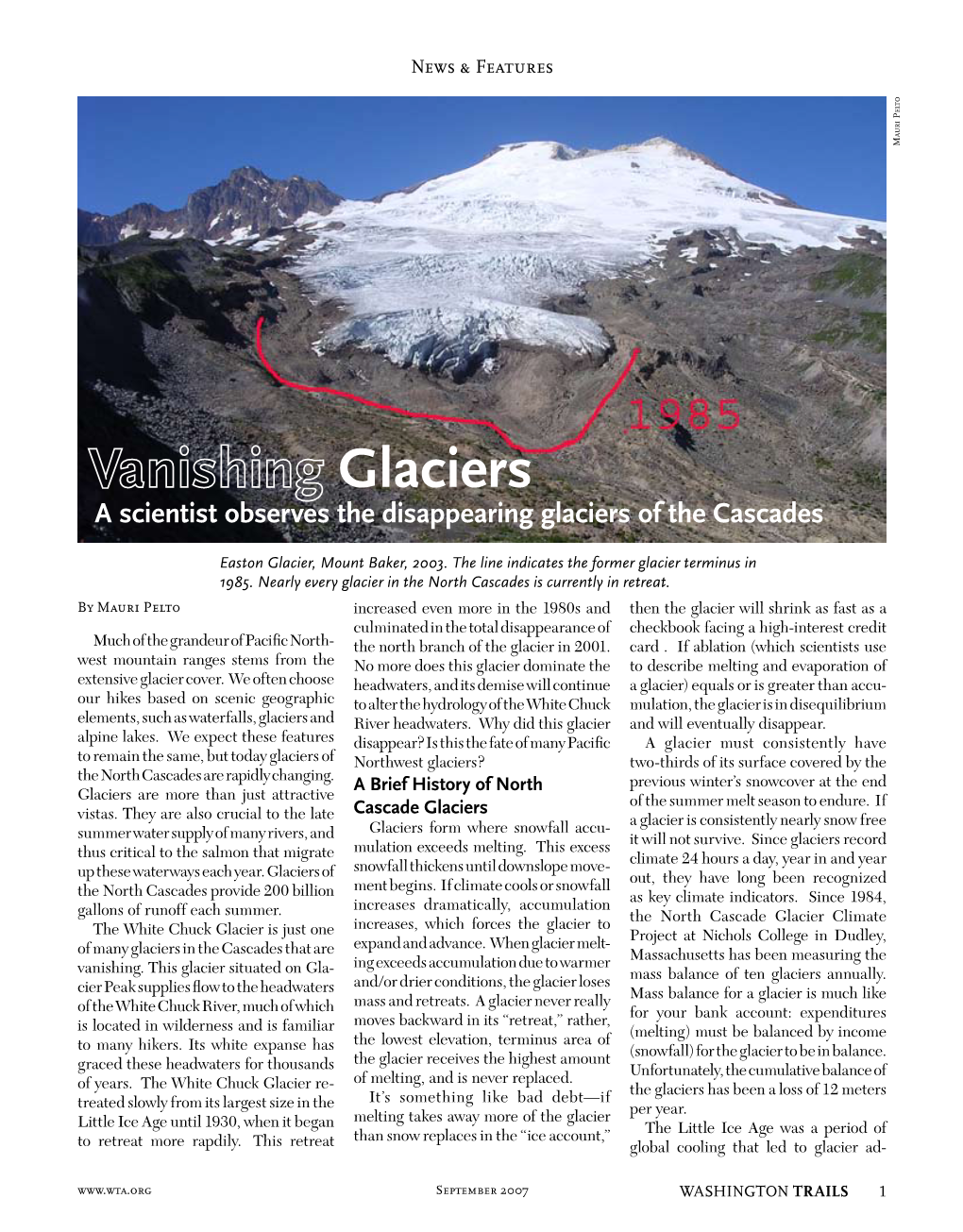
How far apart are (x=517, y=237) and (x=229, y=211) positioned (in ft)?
302

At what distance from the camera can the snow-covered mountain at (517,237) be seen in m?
56.5

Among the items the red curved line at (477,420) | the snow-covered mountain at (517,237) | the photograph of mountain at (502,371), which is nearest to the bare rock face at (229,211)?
the snow-covered mountain at (517,237)

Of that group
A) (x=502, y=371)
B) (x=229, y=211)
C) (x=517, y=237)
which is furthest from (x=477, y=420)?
(x=229, y=211)

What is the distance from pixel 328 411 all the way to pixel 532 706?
30392 mm

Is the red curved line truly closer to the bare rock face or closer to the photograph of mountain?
the photograph of mountain

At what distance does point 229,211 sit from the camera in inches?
6329

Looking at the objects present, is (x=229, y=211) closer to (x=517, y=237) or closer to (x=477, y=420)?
(x=517, y=237)

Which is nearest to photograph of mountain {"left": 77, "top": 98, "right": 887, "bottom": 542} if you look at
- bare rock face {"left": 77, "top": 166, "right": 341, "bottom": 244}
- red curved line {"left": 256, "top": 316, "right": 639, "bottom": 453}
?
red curved line {"left": 256, "top": 316, "right": 639, "bottom": 453}

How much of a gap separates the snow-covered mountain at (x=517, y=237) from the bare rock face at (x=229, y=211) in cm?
1428

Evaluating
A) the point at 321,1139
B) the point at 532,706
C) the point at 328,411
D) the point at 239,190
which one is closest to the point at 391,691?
the point at 532,706

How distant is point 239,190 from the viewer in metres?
162

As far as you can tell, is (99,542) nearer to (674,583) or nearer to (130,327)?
(674,583)

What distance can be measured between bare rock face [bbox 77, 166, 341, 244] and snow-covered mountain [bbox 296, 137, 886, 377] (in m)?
14.3

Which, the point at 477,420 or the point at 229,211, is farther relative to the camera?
the point at 229,211
